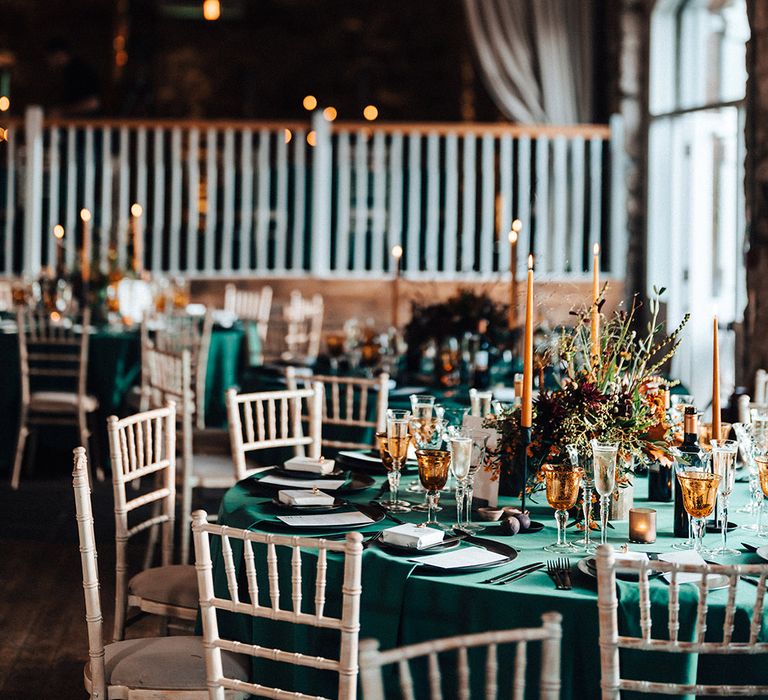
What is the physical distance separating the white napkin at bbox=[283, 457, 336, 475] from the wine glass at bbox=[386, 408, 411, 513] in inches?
14.8

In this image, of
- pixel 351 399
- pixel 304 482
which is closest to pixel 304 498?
pixel 304 482

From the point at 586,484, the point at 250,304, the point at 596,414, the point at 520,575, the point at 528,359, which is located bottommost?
the point at 520,575

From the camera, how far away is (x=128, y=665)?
236 centimetres

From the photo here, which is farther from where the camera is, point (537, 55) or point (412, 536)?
point (537, 55)

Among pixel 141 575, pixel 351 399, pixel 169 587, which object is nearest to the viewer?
pixel 169 587

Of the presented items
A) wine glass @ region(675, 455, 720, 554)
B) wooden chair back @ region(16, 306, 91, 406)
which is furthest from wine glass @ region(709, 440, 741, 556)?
wooden chair back @ region(16, 306, 91, 406)

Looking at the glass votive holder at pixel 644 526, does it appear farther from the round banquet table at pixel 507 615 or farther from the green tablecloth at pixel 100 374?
the green tablecloth at pixel 100 374

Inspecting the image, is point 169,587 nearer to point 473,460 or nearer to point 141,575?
point 141,575

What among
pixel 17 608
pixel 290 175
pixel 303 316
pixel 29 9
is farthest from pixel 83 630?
pixel 29 9

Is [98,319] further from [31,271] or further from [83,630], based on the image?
[83,630]

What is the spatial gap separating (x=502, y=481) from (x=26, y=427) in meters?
3.86

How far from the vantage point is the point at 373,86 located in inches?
471

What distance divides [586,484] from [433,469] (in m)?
0.35

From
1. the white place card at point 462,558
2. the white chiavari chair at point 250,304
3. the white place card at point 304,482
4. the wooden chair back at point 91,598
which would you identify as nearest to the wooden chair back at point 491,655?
the white place card at point 462,558
